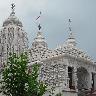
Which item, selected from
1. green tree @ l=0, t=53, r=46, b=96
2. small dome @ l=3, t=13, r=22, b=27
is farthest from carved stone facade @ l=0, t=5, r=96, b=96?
small dome @ l=3, t=13, r=22, b=27

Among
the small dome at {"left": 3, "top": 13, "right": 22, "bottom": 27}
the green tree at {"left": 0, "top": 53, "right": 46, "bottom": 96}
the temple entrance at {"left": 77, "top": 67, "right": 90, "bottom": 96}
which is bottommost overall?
the green tree at {"left": 0, "top": 53, "right": 46, "bottom": 96}

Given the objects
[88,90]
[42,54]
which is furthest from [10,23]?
[88,90]

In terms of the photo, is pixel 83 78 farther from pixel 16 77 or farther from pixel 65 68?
pixel 16 77

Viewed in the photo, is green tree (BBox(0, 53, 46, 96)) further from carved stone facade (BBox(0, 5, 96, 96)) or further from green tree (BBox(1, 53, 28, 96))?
carved stone facade (BBox(0, 5, 96, 96))

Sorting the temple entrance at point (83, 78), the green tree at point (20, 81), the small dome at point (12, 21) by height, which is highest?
the small dome at point (12, 21)

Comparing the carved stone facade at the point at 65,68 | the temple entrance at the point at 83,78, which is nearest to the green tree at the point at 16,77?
the carved stone facade at the point at 65,68

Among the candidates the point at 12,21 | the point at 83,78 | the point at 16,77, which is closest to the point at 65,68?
the point at 83,78

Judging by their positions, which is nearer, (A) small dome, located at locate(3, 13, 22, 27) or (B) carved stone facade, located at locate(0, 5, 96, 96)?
(B) carved stone facade, located at locate(0, 5, 96, 96)

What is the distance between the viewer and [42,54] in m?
35.8

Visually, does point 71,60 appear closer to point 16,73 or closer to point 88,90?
point 88,90

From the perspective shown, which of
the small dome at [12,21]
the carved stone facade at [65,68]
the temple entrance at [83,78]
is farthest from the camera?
the small dome at [12,21]

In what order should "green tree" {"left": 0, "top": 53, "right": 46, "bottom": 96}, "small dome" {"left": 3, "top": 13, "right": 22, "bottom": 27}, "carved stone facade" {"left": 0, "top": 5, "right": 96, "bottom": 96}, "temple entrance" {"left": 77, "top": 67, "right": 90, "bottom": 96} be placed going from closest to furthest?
"green tree" {"left": 0, "top": 53, "right": 46, "bottom": 96} → "carved stone facade" {"left": 0, "top": 5, "right": 96, "bottom": 96} → "temple entrance" {"left": 77, "top": 67, "right": 90, "bottom": 96} → "small dome" {"left": 3, "top": 13, "right": 22, "bottom": 27}

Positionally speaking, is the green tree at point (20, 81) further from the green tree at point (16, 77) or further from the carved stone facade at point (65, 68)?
the carved stone facade at point (65, 68)

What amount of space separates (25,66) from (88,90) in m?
17.5
